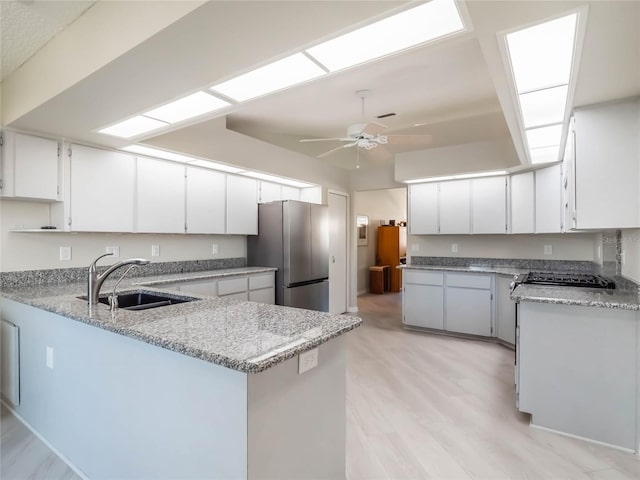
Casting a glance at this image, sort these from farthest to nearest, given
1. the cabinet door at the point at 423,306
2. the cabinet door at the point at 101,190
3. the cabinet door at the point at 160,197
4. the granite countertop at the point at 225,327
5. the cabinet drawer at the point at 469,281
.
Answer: the cabinet door at the point at 423,306 < the cabinet drawer at the point at 469,281 < the cabinet door at the point at 160,197 < the cabinet door at the point at 101,190 < the granite countertop at the point at 225,327

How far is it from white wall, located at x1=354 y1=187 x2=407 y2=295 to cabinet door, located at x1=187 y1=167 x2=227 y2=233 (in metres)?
4.14

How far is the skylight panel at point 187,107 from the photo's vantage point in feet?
6.96

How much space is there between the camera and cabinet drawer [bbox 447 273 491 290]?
430 cm

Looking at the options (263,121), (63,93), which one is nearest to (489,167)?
(263,121)

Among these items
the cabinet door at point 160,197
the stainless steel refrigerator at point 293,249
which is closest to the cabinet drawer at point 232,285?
the stainless steel refrigerator at point 293,249

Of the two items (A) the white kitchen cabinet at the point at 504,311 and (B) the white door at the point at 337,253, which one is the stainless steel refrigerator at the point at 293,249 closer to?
(B) the white door at the point at 337,253

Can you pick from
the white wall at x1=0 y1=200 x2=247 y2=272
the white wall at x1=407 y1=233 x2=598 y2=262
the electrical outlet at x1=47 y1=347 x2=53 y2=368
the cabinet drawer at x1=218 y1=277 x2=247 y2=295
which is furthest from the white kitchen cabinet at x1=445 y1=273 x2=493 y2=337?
the electrical outlet at x1=47 y1=347 x2=53 y2=368

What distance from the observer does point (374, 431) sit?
2275mm

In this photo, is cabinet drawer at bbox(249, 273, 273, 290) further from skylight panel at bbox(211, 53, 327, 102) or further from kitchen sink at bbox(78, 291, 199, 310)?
skylight panel at bbox(211, 53, 327, 102)

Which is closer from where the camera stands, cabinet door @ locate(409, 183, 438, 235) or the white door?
cabinet door @ locate(409, 183, 438, 235)

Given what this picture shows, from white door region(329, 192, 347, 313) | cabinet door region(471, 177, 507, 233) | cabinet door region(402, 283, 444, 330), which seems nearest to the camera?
cabinet door region(471, 177, 507, 233)

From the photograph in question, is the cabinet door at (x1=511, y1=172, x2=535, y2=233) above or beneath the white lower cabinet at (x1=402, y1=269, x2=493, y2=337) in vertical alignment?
above

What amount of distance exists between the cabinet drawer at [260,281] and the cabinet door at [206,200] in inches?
28.4

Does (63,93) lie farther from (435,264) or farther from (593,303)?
(435,264)
